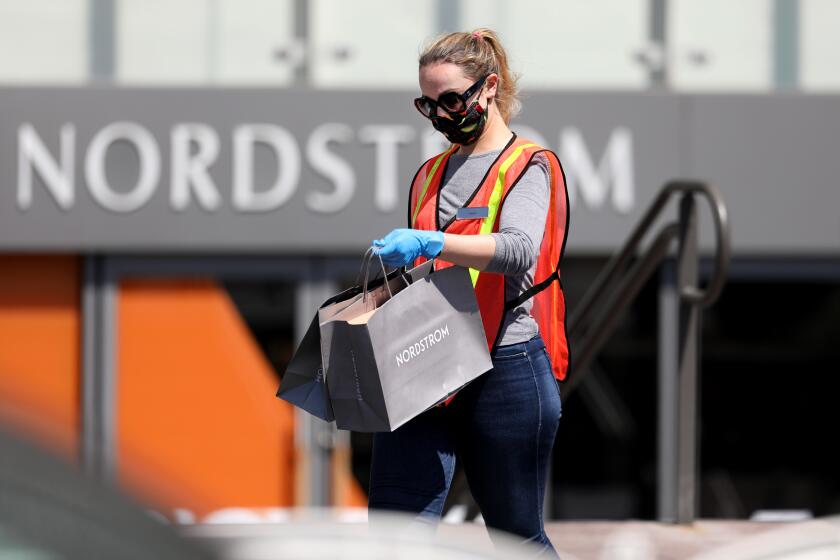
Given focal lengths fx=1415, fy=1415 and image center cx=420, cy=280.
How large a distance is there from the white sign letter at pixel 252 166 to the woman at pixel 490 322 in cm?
504

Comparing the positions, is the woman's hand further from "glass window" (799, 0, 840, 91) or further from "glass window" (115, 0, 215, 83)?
"glass window" (799, 0, 840, 91)

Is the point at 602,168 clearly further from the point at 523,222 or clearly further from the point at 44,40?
A: the point at 523,222

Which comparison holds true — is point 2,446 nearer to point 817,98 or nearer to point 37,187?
point 37,187

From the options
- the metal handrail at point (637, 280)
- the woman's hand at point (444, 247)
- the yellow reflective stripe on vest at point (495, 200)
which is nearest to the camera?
the woman's hand at point (444, 247)

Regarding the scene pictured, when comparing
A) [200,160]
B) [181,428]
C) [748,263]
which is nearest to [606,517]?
[748,263]

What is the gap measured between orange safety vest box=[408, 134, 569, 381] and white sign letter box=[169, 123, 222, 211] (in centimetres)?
510

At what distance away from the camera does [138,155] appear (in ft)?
26.6

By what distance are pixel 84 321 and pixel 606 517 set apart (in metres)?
3.38

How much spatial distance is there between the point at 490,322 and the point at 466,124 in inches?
17.0

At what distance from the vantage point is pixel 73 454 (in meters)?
1.46

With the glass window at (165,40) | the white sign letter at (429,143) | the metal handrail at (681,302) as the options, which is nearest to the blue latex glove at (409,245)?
the metal handrail at (681,302)

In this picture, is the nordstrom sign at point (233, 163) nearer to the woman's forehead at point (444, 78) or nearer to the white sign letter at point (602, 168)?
the white sign letter at point (602, 168)

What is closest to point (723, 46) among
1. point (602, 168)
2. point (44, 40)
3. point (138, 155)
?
point (602, 168)

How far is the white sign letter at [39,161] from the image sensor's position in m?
8.08
